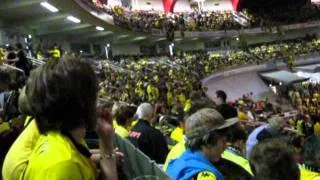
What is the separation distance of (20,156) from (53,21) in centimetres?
2172

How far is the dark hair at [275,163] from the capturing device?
275 cm

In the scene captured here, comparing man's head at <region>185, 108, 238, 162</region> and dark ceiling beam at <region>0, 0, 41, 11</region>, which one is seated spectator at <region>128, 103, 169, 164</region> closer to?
man's head at <region>185, 108, 238, 162</region>

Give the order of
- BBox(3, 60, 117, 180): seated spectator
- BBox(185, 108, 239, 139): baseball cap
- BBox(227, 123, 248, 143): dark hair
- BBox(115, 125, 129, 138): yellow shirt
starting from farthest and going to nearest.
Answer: BBox(115, 125, 129, 138): yellow shirt → BBox(227, 123, 248, 143): dark hair → BBox(185, 108, 239, 139): baseball cap → BBox(3, 60, 117, 180): seated spectator

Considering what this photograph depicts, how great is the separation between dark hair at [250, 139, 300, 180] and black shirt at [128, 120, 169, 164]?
7.90ft

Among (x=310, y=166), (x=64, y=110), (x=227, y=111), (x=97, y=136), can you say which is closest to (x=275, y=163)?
(x=97, y=136)

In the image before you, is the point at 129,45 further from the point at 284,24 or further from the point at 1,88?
the point at 1,88

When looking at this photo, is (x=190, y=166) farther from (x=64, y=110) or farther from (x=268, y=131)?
(x=268, y=131)

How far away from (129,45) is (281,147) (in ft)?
117

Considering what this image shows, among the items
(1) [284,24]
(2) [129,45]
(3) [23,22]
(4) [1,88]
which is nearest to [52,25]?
(3) [23,22]

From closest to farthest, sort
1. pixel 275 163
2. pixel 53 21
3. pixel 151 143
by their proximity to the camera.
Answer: pixel 275 163
pixel 151 143
pixel 53 21

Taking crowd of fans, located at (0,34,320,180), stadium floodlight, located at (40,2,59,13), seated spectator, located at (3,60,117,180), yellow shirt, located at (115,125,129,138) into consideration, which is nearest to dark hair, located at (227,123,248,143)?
crowd of fans, located at (0,34,320,180)

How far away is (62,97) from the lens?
1950 mm

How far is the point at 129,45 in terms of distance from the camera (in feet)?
125

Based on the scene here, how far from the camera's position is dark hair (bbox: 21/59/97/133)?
77.0 inches
